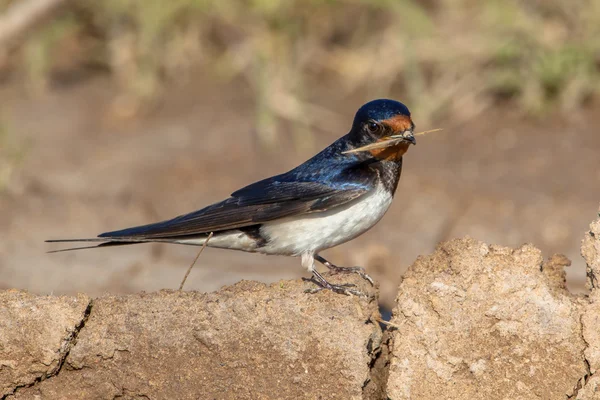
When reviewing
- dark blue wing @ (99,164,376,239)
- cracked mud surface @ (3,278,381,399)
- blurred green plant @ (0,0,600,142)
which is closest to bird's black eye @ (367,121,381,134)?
dark blue wing @ (99,164,376,239)

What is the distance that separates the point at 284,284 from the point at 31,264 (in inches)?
115

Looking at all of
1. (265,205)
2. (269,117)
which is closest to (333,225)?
(265,205)

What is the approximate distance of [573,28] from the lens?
24.1ft

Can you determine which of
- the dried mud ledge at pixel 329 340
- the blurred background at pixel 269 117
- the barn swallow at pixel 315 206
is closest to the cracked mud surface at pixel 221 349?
the dried mud ledge at pixel 329 340

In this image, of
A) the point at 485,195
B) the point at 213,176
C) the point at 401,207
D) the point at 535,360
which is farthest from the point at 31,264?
the point at 535,360

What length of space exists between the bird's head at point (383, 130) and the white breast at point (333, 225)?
0.58 feet

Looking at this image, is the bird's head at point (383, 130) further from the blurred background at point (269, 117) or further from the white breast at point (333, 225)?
the blurred background at point (269, 117)

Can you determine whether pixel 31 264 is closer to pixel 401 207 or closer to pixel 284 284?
pixel 401 207

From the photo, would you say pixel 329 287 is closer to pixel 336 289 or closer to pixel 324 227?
pixel 336 289

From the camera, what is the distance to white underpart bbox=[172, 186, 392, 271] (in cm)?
391

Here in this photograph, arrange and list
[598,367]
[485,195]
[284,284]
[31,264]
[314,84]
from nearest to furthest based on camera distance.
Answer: [598,367] → [284,284] → [31,264] → [485,195] → [314,84]

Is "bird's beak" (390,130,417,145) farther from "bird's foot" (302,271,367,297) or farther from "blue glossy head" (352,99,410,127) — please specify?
"bird's foot" (302,271,367,297)

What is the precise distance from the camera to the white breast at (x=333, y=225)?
391 centimetres

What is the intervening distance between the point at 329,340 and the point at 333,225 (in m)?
0.75
